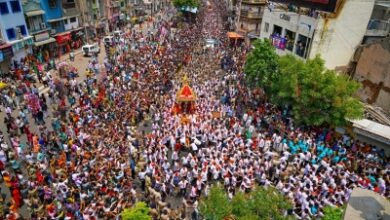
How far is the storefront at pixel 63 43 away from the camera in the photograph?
3880cm

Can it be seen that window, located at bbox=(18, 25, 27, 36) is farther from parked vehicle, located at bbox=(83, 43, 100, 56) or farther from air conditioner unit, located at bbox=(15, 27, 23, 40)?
parked vehicle, located at bbox=(83, 43, 100, 56)

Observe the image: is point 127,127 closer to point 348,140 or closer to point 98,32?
point 348,140

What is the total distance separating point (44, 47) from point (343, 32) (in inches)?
1250

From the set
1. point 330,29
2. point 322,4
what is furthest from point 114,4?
point 330,29

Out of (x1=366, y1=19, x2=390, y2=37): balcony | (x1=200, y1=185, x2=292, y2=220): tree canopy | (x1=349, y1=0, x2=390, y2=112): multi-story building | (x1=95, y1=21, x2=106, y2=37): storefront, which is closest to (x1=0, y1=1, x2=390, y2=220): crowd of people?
(x1=200, y1=185, x2=292, y2=220): tree canopy

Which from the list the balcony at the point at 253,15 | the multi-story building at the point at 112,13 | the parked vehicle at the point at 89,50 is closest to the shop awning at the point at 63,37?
the parked vehicle at the point at 89,50

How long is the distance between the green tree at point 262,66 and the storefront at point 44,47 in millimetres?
23610

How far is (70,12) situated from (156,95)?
23.8 metres

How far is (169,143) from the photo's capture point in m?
19.4

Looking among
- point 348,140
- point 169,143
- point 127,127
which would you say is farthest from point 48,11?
point 348,140

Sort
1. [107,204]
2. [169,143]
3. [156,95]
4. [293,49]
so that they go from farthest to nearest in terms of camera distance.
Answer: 1. [293,49]
2. [156,95]
3. [169,143]
4. [107,204]

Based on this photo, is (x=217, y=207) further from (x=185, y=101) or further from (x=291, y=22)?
(x=291, y=22)

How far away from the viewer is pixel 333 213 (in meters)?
14.3

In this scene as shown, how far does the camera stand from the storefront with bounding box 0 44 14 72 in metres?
29.1
